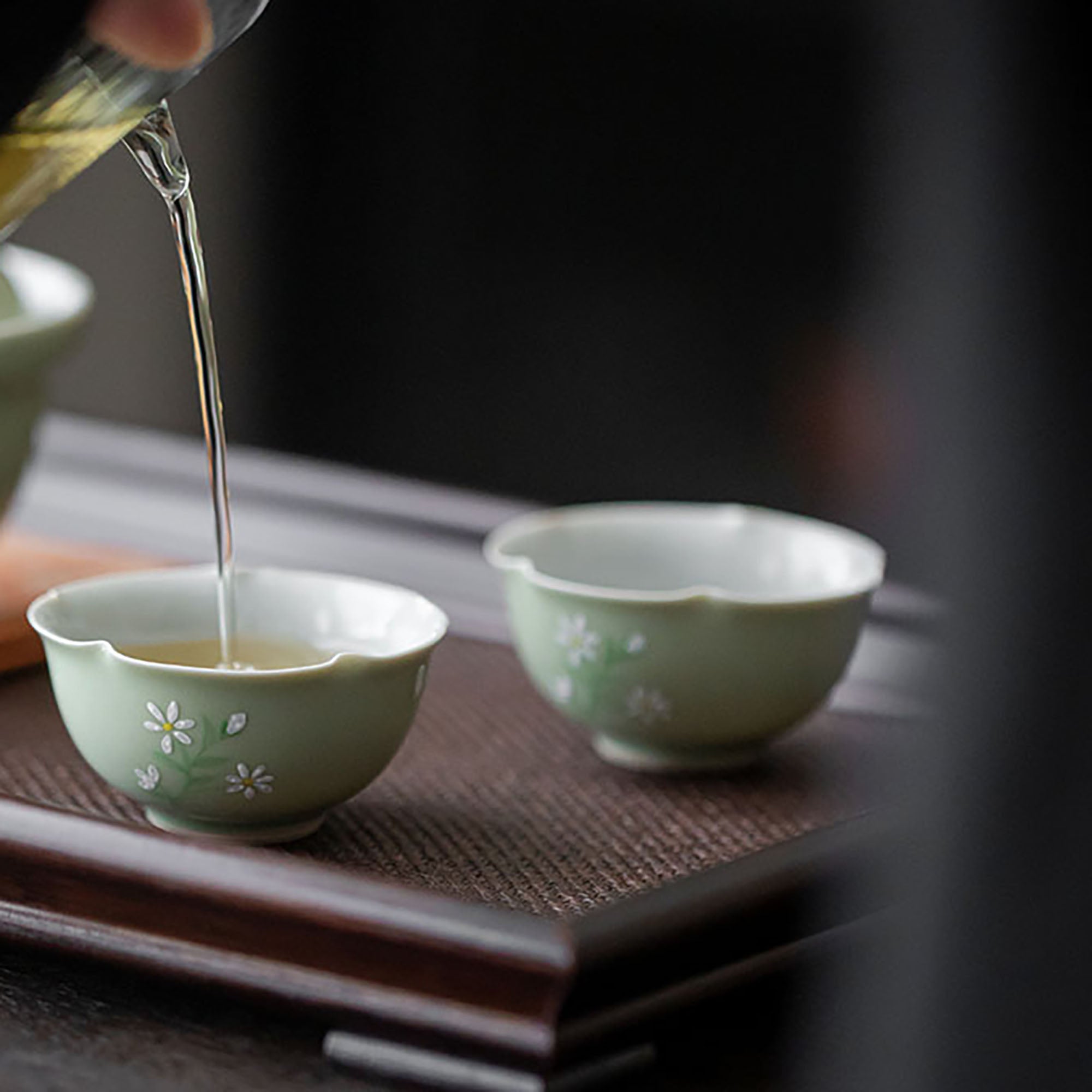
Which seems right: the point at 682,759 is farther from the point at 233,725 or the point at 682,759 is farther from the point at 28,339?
the point at 28,339

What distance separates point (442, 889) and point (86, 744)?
0.44 ft

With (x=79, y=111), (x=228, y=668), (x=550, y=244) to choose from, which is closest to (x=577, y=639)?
(x=228, y=668)

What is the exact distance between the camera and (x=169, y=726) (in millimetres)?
654

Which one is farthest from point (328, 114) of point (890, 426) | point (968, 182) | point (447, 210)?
point (968, 182)

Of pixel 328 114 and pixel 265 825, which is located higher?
pixel 328 114

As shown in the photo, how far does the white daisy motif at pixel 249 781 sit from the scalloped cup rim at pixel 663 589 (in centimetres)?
15

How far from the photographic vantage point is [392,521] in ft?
3.46

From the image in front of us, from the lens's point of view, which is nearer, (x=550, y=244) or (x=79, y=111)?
(x=79, y=111)

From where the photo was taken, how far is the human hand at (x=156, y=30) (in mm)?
526

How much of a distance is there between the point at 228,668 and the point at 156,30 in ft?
0.80

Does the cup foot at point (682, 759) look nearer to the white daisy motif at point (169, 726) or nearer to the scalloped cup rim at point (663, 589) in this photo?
the scalloped cup rim at point (663, 589)

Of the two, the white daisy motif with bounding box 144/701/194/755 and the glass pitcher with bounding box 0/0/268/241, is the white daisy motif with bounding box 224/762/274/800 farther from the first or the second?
the glass pitcher with bounding box 0/0/268/241

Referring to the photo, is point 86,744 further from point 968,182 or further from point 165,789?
point 968,182

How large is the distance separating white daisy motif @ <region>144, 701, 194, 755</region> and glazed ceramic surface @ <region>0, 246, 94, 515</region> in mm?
277
